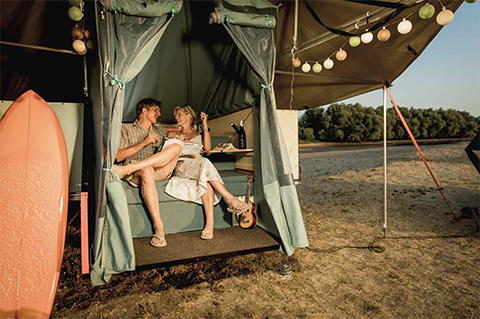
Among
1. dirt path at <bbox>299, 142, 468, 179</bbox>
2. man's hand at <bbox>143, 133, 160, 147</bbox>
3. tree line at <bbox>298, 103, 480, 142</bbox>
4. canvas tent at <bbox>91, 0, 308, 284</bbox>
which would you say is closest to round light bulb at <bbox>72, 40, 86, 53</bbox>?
canvas tent at <bbox>91, 0, 308, 284</bbox>

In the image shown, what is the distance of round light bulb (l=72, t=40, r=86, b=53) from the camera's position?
2252mm

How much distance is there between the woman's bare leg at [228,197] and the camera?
258 centimetres

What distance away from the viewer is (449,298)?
178cm

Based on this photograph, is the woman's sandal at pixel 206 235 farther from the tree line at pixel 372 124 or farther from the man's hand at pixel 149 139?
the tree line at pixel 372 124

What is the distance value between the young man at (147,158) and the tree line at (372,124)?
28433 mm

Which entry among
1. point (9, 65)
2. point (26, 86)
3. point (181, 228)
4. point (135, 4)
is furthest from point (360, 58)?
point (26, 86)

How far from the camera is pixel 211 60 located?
404 cm

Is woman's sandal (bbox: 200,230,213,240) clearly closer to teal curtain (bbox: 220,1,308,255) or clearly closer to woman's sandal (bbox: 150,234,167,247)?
woman's sandal (bbox: 150,234,167,247)

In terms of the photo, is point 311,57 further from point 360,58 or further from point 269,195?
point 269,195

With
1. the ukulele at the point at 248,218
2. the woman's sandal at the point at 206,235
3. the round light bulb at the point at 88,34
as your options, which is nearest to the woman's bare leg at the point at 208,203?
the woman's sandal at the point at 206,235

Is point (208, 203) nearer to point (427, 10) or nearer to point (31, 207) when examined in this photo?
point (31, 207)

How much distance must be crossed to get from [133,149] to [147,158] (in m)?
0.21

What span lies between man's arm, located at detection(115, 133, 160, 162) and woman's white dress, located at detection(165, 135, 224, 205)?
17.0 inches

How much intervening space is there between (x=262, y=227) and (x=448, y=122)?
42972mm
